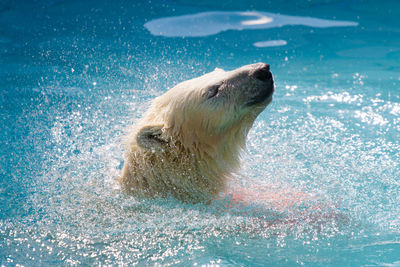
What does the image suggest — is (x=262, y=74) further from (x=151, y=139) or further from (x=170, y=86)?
(x=170, y=86)

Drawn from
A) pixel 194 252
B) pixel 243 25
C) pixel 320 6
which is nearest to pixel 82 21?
pixel 243 25

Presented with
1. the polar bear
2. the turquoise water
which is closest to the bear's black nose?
the polar bear

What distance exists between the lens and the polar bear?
10.6 ft

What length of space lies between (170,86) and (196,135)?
3.19 m

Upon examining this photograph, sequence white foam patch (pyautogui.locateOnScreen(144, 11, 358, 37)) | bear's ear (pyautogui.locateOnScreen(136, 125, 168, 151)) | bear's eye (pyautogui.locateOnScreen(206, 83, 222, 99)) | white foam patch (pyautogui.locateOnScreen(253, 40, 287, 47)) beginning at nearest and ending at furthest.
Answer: bear's ear (pyautogui.locateOnScreen(136, 125, 168, 151)), bear's eye (pyautogui.locateOnScreen(206, 83, 222, 99)), white foam patch (pyautogui.locateOnScreen(253, 40, 287, 47)), white foam patch (pyautogui.locateOnScreen(144, 11, 358, 37))

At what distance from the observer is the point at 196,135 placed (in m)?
→ 3.42

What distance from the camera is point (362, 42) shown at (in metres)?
8.27

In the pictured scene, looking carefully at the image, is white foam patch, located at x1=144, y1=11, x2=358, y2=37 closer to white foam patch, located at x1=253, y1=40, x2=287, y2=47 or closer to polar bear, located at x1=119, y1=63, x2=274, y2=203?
white foam patch, located at x1=253, y1=40, x2=287, y2=47

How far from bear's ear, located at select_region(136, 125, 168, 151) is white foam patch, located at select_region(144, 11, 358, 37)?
5.53 meters

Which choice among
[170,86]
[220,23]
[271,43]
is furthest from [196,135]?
[220,23]

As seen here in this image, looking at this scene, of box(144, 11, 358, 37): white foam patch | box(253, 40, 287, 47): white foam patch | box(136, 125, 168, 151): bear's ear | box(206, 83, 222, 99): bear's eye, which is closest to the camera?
box(136, 125, 168, 151): bear's ear

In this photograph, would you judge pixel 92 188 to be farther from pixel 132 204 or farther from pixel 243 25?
pixel 243 25

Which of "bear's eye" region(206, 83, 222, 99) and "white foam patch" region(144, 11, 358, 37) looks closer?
"bear's eye" region(206, 83, 222, 99)

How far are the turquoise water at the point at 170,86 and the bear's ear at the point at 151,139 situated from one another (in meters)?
0.56
